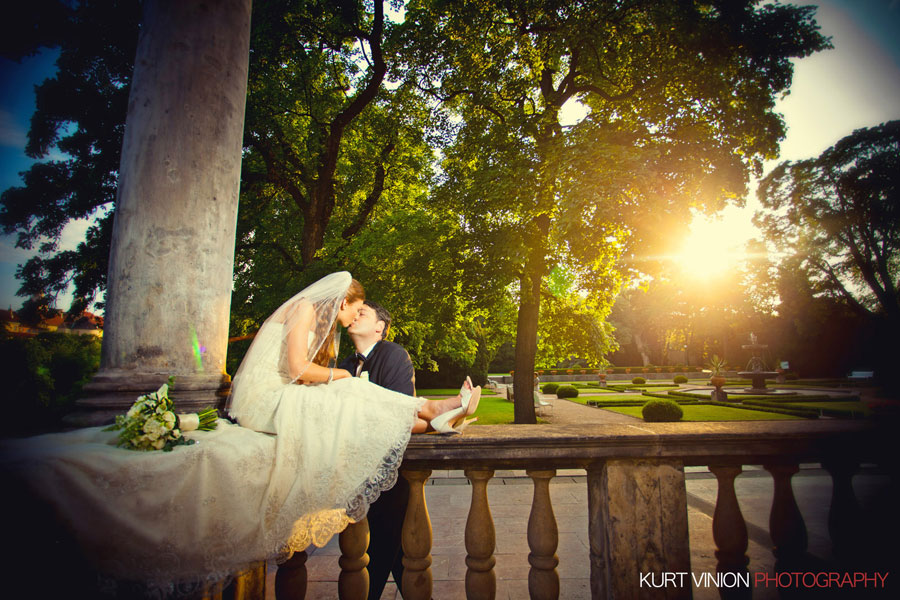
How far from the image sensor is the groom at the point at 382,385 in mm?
2531

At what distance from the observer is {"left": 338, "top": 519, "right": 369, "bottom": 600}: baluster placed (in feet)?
6.86

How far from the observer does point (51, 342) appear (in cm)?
770

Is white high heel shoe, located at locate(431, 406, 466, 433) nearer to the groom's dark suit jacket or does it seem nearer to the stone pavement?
the groom's dark suit jacket

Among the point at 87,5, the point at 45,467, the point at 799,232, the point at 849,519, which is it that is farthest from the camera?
the point at 799,232

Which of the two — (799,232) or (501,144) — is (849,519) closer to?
(501,144)

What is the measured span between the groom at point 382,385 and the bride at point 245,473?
570 millimetres

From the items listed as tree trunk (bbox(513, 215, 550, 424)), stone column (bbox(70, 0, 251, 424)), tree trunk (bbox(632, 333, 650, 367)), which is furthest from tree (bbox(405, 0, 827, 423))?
tree trunk (bbox(632, 333, 650, 367))

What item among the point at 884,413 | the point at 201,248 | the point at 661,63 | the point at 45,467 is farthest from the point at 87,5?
the point at 661,63

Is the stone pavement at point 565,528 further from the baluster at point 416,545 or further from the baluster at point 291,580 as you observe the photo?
the baluster at point 291,580

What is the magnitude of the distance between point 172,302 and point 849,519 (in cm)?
391

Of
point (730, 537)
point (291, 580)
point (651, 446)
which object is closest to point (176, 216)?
point (291, 580)

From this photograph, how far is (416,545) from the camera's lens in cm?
214

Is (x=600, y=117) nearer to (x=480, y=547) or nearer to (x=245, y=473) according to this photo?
(x=480, y=547)

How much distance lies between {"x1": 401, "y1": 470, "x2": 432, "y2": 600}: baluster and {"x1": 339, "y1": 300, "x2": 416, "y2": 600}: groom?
283 mm
